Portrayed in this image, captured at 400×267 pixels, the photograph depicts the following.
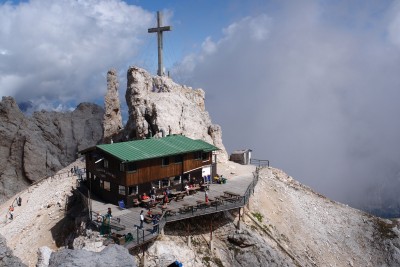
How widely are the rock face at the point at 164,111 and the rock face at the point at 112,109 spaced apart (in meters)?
8.68

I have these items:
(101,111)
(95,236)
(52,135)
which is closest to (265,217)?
(95,236)

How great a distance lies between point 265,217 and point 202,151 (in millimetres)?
10682

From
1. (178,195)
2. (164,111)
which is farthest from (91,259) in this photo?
(164,111)

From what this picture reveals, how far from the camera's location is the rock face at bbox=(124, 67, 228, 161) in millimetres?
60188

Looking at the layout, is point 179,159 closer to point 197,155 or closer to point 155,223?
point 197,155

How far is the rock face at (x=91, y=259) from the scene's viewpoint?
1553 centimetres

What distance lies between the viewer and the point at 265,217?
44.9 m

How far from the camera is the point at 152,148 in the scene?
1697 inches

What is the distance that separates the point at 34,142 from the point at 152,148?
52987 mm

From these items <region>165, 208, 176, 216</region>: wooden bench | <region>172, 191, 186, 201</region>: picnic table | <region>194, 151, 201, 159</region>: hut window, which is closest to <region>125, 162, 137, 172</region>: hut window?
<region>172, 191, 186, 201</region>: picnic table

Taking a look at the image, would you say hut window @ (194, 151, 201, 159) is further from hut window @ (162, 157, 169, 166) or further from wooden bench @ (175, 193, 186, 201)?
wooden bench @ (175, 193, 186, 201)

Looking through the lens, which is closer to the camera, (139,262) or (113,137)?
(139,262)

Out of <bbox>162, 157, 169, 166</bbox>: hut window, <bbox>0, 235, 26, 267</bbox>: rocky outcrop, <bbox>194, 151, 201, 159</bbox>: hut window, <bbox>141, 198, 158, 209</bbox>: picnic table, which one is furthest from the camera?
<bbox>194, 151, 201, 159</bbox>: hut window

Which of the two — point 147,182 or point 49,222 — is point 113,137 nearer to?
point 49,222
